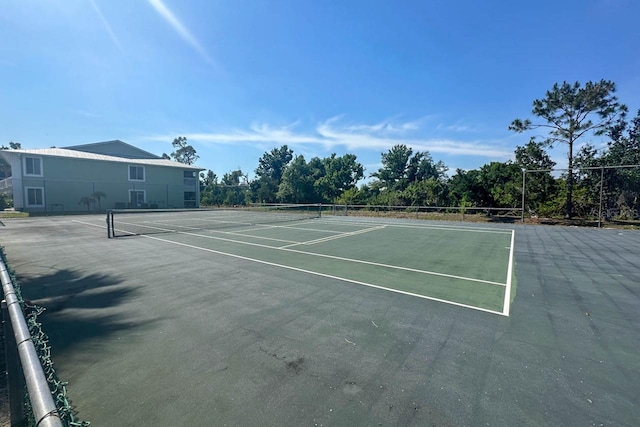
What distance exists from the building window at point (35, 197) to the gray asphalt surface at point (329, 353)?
28.7 m

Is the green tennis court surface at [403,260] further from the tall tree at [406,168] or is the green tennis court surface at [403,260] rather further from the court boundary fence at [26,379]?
the tall tree at [406,168]

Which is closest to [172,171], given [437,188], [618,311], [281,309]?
[437,188]

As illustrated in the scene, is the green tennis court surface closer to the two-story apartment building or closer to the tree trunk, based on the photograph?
the tree trunk

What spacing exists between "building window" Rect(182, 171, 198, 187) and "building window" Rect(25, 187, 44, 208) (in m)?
14.5

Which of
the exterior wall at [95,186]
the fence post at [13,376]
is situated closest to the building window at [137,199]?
the exterior wall at [95,186]

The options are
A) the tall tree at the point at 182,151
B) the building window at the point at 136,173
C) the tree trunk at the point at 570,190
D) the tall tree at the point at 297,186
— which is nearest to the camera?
the tree trunk at the point at 570,190

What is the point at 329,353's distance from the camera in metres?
3.11

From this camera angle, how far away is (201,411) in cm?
224

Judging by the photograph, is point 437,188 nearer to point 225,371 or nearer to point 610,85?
point 610,85

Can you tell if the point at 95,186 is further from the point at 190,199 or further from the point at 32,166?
the point at 190,199

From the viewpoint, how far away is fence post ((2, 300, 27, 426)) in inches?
67.2

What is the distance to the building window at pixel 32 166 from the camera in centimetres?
2608

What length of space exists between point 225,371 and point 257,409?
64cm

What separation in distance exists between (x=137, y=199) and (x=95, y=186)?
422 cm
